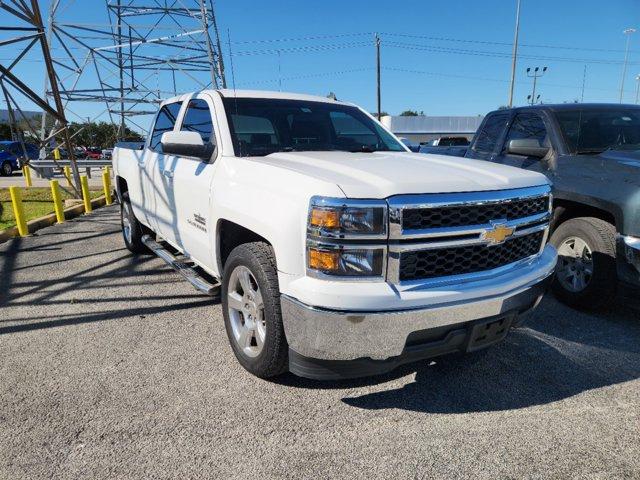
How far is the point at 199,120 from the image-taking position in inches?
156

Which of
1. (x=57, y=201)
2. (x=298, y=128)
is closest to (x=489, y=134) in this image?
(x=298, y=128)

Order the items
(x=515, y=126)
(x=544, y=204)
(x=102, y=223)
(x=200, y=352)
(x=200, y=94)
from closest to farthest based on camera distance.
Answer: (x=544, y=204), (x=200, y=352), (x=200, y=94), (x=515, y=126), (x=102, y=223)

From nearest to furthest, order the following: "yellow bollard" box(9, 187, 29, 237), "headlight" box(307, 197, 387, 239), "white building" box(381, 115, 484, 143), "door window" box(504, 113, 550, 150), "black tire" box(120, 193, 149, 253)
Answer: "headlight" box(307, 197, 387, 239)
"door window" box(504, 113, 550, 150)
"black tire" box(120, 193, 149, 253)
"yellow bollard" box(9, 187, 29, 237)
"white building" box(381, 115, 484, 143)

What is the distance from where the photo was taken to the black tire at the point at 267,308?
2.51 meters

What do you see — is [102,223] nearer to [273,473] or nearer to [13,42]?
[13,42]

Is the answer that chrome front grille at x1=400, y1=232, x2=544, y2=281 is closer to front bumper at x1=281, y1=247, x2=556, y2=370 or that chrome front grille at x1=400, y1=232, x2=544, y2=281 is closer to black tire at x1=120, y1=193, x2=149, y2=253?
front bumper at x1=281, y1=247, x2=556, y2=370

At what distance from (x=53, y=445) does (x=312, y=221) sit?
5.86 ft

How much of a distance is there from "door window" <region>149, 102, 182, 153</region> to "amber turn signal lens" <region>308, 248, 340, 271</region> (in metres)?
2.97

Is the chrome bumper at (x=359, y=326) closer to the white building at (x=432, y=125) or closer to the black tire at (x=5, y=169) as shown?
the black tire at (x=5, y=169)

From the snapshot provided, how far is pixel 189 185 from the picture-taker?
3688 mm

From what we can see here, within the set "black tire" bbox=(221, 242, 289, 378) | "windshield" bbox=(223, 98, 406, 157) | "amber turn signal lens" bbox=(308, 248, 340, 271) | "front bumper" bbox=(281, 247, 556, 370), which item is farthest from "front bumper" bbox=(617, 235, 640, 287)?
"black tire" bbox=(221, 242, 289, 378)

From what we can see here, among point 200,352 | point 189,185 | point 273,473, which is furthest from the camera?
point 189,185

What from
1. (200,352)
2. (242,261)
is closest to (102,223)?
(200,352)

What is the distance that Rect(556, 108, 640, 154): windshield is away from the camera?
454 cm
